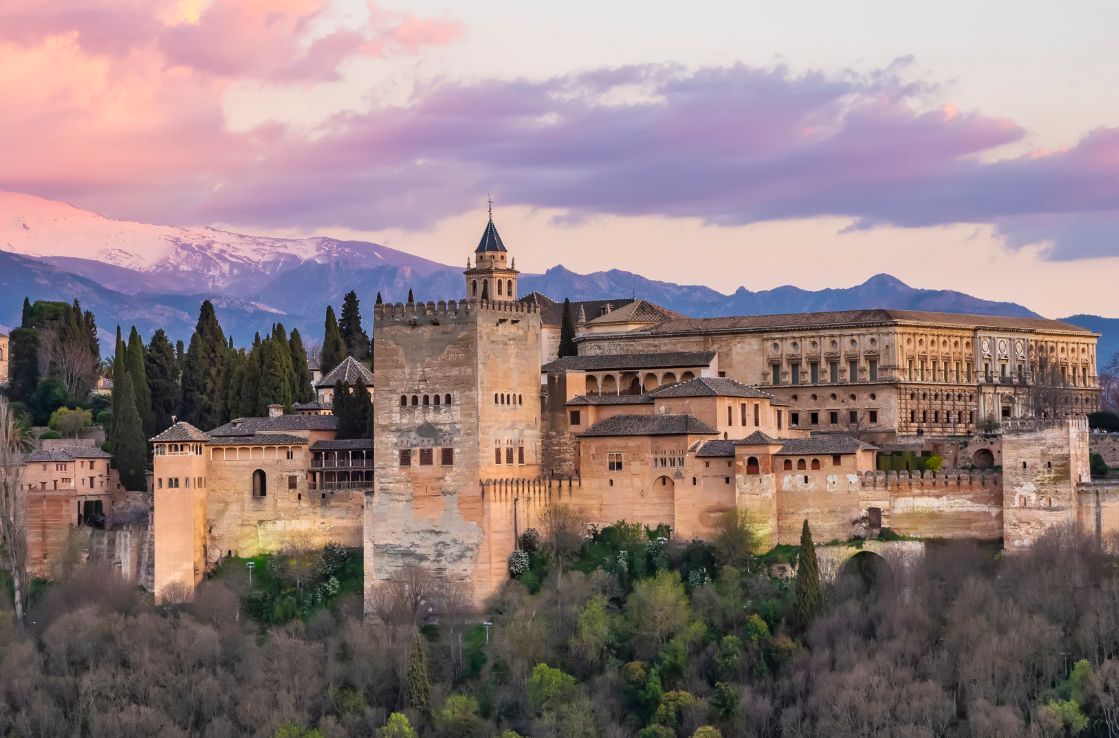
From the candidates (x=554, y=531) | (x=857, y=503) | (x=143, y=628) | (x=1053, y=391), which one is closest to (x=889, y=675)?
(x=857, y=503)

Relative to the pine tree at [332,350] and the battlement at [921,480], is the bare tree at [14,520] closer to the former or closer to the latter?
the pine tree at [332,350]

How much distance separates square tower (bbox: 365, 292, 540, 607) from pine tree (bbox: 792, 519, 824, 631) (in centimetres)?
818

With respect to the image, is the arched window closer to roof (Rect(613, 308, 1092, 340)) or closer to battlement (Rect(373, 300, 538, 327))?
battlement (Rect(373, 300, 538, 327))

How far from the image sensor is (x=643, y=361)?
63.4m

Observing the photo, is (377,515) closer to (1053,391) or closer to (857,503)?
(857,503)

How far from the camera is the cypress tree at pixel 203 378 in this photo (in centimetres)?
6975

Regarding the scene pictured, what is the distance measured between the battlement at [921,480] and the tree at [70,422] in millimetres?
28791

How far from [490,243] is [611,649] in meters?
16.5

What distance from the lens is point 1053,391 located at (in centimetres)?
6994

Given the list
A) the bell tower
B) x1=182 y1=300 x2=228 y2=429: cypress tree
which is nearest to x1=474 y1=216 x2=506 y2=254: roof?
the bell tower

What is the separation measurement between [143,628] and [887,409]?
83.7 ft

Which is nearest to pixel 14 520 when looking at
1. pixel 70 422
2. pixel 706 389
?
pixel 70 422

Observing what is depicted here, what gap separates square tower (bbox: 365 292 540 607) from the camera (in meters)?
54.8

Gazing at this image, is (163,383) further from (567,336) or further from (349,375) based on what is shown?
(567,336)
